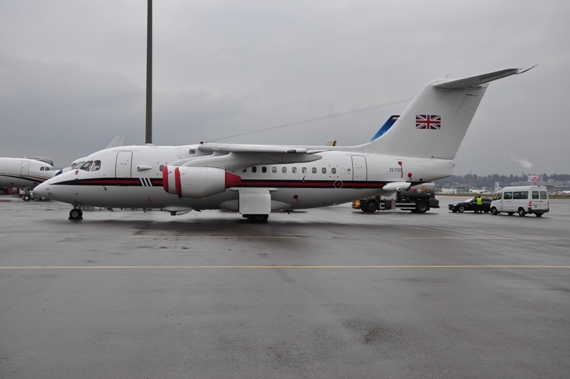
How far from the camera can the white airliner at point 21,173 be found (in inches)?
1756

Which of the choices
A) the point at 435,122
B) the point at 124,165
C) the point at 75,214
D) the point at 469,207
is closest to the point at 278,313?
the point at 124,165

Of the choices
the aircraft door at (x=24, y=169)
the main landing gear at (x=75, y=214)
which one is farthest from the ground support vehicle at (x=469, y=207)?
the aircraft door at (x=24, y=169)

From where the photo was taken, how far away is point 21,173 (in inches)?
1763

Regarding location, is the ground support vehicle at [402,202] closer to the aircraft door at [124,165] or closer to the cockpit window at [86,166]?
the aircraft door at [124,165]

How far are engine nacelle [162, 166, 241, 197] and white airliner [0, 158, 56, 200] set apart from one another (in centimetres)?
3250

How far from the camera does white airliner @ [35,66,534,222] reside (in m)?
20.0

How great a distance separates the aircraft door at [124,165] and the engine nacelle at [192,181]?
2296mm

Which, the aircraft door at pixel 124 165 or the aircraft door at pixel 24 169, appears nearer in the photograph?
the aircraft door at pixel 124 165

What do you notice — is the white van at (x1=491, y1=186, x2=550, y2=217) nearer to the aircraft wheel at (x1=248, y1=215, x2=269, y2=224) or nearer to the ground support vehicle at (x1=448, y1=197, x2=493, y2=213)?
the ground support vehicle at (x1=448, y1=197, x2=493, y2=213)

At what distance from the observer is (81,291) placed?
288 inches

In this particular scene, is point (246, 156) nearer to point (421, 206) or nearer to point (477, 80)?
A: point (477, 80)

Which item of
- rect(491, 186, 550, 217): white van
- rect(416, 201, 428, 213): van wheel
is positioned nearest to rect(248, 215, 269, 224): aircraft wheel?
rect(416, 201, 428, 213): van wheel

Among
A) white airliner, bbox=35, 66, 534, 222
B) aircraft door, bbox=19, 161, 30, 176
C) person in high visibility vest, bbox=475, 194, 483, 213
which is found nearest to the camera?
white airliner, bbox=35, 66, 534, 222

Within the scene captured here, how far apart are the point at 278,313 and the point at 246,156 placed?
14.3 m
